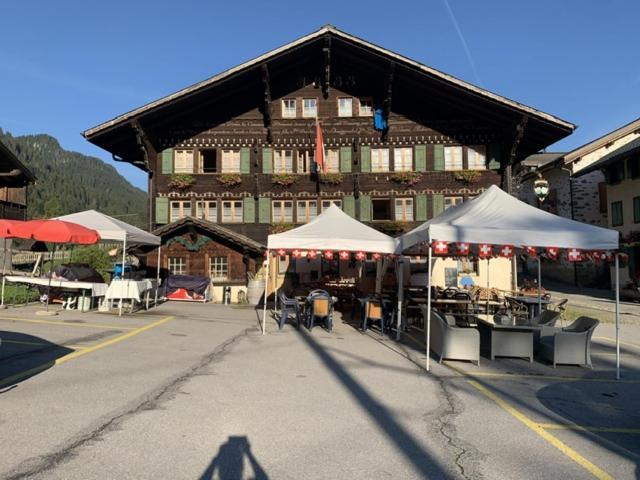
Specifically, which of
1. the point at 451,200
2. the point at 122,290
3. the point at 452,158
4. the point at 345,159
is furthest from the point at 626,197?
the point at 122,290

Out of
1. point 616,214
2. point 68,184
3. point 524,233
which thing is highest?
point 68,184

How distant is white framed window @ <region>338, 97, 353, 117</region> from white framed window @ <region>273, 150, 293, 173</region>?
2.84m

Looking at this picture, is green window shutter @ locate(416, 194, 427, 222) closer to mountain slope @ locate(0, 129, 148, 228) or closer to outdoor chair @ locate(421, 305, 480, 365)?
outdoor chair @ locate(421, 305, 480, 365)

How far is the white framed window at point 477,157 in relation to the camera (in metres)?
20.4

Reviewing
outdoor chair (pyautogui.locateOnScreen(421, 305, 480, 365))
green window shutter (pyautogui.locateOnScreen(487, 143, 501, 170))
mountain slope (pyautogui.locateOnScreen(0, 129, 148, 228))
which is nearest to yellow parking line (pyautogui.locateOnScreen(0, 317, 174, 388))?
outdoor chair (pyautogui.locateOnScreen(421, 305, 480, 365))

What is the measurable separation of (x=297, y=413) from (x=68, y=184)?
452 ft

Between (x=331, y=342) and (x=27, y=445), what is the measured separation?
6526 mm

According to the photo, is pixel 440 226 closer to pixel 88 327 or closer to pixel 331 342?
pixel 331 342

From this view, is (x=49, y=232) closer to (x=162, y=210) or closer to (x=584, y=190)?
(x=162, y=210)

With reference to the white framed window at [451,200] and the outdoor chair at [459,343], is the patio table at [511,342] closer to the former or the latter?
the outdoor chair at [459,343]

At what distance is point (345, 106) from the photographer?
21047 mm

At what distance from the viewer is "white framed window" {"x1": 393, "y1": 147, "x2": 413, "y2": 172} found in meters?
20.7

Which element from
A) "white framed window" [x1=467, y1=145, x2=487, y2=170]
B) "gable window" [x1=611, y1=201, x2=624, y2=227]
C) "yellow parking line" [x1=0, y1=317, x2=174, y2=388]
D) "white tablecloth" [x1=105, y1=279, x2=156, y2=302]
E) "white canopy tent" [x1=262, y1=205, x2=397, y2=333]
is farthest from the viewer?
"gable window" [x1=611, y1=201, x2=624, y2=227]

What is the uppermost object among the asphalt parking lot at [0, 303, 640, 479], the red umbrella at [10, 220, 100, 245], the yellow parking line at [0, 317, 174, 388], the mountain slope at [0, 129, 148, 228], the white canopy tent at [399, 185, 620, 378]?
the mountain slope at [0, 129, 148, 228]
